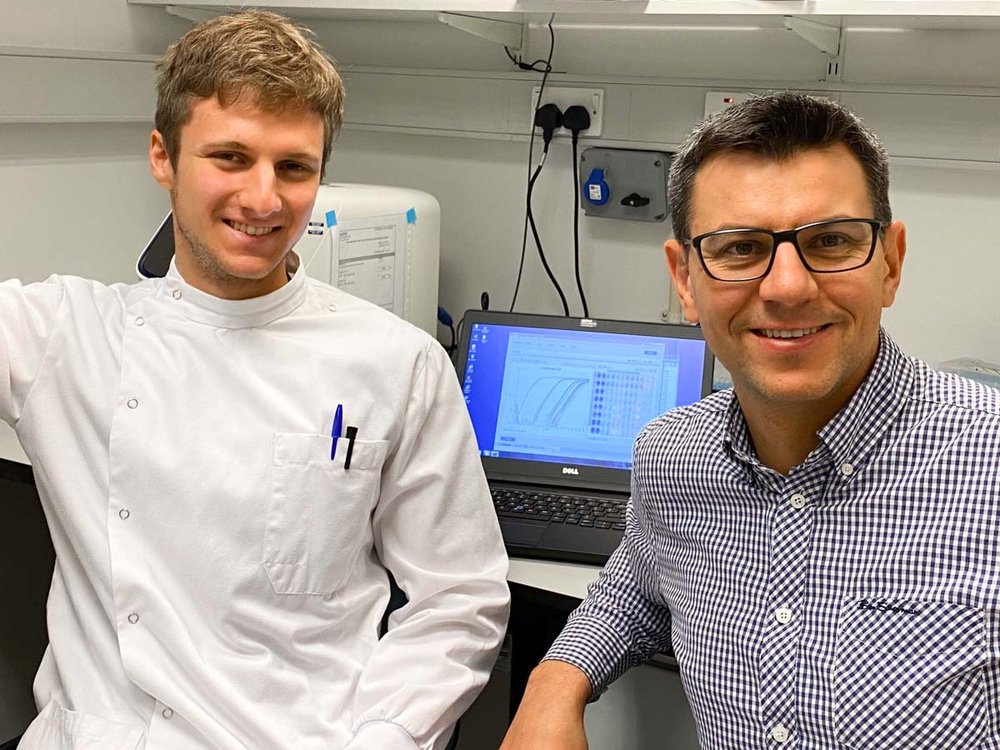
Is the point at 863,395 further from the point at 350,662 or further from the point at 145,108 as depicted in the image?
the point at 145,108

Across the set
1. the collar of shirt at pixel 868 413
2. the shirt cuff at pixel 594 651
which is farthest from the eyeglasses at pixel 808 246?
the shirt cuff at pixel 594 651

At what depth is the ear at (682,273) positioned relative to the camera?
3.77 ft

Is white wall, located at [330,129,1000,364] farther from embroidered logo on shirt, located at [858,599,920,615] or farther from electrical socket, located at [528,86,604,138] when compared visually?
embroidered logo on shirt, located at [858,599,920,615]

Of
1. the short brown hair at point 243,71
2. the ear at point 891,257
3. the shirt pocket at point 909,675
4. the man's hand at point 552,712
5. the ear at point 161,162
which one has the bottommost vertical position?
the man's hand at point 552,712

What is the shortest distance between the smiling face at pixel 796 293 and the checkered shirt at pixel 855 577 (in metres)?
0.05

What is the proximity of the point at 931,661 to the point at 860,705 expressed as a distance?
0.26ft

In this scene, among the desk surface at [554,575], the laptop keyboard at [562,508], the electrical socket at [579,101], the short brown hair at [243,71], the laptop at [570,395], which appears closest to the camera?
the short brown hair at [243,71]

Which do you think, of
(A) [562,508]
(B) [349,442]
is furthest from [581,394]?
(B) [349,442]

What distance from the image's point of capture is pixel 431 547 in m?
1.34

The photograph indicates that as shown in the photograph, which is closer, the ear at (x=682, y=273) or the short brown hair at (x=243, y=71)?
the ear at (x=682, y=273)

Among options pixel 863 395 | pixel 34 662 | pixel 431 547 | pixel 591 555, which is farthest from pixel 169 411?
pixel 34 662

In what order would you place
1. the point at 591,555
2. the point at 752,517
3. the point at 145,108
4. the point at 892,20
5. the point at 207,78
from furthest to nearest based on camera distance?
the point at 145,108 → the point at 892,20 → the point at 591,555 → the point at 207,78 → the point at 752,517

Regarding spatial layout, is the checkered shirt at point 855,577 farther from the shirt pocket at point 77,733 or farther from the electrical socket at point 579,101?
the electrical socket at point 579,101

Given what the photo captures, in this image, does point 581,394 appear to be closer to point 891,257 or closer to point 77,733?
point 891,257
